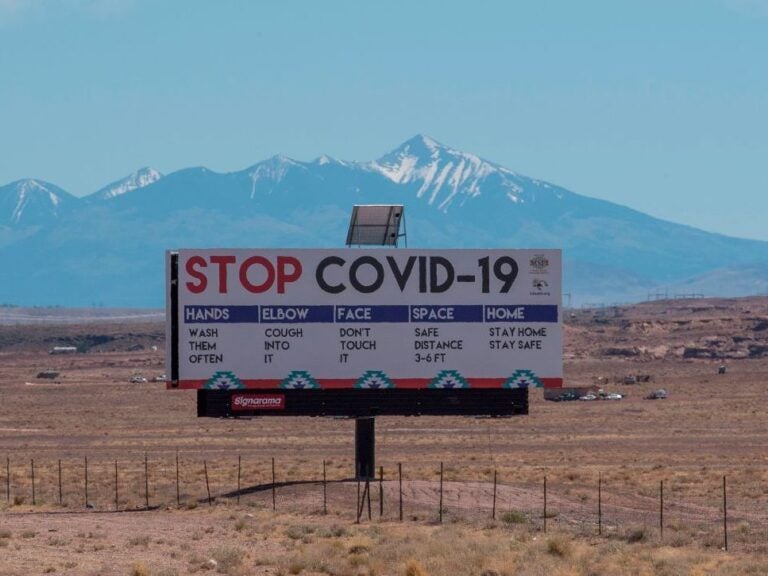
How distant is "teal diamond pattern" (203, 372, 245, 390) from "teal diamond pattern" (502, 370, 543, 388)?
675cm

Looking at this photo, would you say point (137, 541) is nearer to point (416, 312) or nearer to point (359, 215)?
point (416, 312)

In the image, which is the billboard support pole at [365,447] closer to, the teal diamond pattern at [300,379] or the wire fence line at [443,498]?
the wire fence line at [443,498]

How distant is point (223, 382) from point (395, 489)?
16.9ft

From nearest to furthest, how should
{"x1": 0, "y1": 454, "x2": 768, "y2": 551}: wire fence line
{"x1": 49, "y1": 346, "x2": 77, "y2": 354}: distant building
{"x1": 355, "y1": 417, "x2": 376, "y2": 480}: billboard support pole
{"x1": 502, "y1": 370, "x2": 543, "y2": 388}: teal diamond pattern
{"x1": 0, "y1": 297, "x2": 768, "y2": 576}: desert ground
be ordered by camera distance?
{"x1": 0, "y1": 297, "x2": 768, "y2": 576}: desert ground
{"x1": 0, "y1": 454, "x2": 768, "y2": 551}: wire fence line
{"x1": 502, "y1": 370, "x2": 543, "y2": 388}: teal diamond pattern
{"x1": 355, "y1": 417, "x2": 376, "y2": 480}: billboard support pole
{"x1": 49, "y1": 346, "x2": 77, "y2": 354}: distant building

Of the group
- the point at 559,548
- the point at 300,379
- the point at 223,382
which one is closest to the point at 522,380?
the point at 300,379

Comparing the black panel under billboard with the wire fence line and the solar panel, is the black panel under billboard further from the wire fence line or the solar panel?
the solar panel

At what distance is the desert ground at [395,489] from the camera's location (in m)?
29.2

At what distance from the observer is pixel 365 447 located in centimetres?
4303

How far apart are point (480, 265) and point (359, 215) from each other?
4.93 meters

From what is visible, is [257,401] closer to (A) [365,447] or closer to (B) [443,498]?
(A) [365,447]

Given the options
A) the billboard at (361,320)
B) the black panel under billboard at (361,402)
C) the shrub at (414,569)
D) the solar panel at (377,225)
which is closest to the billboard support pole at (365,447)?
the black panel under billboard at (361,402)

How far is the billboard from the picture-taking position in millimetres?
41031

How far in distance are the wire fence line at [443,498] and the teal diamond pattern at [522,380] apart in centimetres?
272

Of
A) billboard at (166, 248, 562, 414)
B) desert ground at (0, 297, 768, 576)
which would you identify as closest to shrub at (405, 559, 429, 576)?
desert ground at (0, 297, 768, 576)
